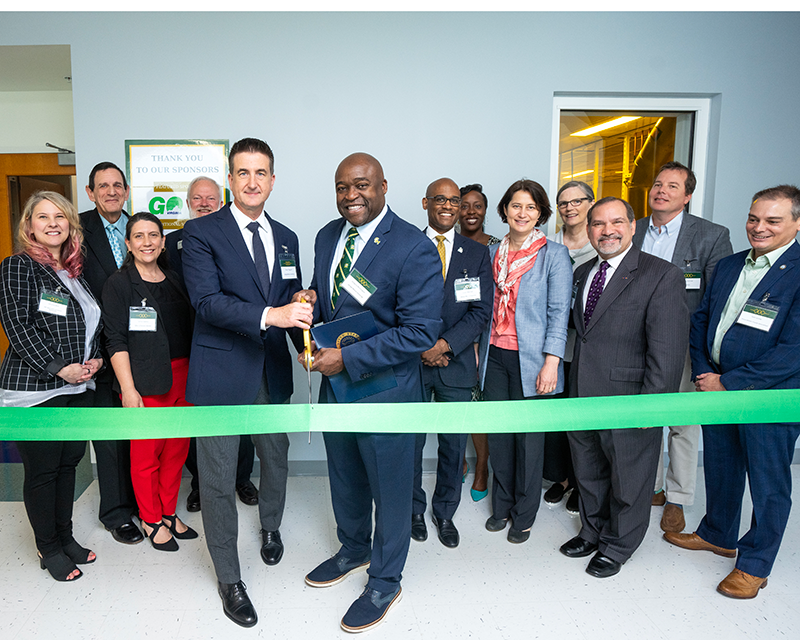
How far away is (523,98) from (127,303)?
2.90m

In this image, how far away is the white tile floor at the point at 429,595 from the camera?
222 cm

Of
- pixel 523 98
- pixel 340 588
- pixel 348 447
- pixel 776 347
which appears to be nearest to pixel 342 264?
pixel 348 447

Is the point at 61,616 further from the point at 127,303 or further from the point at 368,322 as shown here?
the point at 368,322

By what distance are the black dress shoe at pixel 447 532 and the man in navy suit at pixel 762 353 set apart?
4.23ft

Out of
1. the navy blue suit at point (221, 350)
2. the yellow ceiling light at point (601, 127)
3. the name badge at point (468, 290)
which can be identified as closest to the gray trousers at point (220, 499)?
the navy blue suit at point (221, 350)

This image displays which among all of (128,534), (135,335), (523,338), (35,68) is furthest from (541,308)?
(35,68)

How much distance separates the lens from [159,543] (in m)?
2.84

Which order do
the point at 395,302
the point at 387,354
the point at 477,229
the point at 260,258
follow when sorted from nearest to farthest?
the point at 387,354, the point at 395,302, the point at 260,258, the point at 477,229

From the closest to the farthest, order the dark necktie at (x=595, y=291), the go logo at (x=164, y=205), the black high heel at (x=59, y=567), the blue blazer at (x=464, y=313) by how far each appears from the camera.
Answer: the black high heel at (x=59, y=567)
the dark necktie at (x=595, y=291)
the blue blazer at (x=464, y=313)
the go logo at (x=164, y=205)

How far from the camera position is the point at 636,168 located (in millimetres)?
4117

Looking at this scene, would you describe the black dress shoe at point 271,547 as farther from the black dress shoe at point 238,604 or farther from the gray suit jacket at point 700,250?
the gray suit jacket at point 700,250

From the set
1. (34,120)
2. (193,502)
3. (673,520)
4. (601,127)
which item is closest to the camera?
(673,520)

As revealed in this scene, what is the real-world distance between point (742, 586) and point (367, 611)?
1.72 meters

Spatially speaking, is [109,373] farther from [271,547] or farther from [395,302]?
[395,302]
